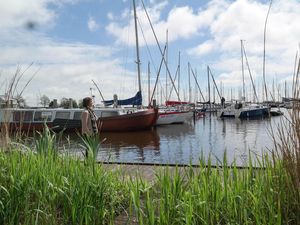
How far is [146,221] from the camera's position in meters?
2.95

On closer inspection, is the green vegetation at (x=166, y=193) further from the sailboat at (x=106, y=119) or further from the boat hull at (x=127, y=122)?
the boat hull at (x=127, y=122)

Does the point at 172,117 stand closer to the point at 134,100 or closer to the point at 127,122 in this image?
the point at 134,100

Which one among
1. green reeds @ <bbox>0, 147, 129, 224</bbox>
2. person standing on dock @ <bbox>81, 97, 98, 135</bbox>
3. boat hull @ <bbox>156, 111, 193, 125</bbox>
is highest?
person standing on dock @ <bbox>81, 97, 98, 135</bbox>

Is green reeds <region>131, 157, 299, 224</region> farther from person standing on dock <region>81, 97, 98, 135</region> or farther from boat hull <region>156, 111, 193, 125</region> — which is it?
boat hull <region>156, 111, 193, 125</region>

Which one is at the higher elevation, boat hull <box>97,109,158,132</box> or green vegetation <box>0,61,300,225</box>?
green vegetation <box>0,61,300,225</box>

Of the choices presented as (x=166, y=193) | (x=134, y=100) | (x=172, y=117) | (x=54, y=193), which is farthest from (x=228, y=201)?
(x=172, y=117)

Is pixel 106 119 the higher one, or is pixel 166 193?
pixel 166 193

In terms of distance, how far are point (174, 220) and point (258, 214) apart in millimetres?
684

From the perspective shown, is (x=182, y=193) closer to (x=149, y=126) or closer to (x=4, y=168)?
(x=4, y=168)

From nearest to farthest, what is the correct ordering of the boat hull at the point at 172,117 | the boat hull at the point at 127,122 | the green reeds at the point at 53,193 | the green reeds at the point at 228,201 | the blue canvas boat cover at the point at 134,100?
the green reeds at the point at 228,201 → the green reeds at the point at 53,193 → the boat hull at the point at 127,122 → the blue canvas boat cover at the point at 134,100 → the boat hull at the point at 172,117

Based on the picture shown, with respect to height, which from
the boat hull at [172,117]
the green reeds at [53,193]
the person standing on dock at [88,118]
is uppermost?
the person standing on dock at [88,118]

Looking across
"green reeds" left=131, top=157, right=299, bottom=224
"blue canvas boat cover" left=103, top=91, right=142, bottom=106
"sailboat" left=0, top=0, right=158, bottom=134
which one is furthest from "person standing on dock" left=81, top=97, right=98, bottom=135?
"blue canvas boat cover" left=103, top=91, right=142, bottom=106

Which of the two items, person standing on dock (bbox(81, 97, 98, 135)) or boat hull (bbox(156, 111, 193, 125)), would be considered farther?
boat hull (bbox(156, 111, 193, 125))

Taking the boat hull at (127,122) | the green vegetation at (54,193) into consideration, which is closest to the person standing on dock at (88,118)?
the green vegetation at (54,193)
